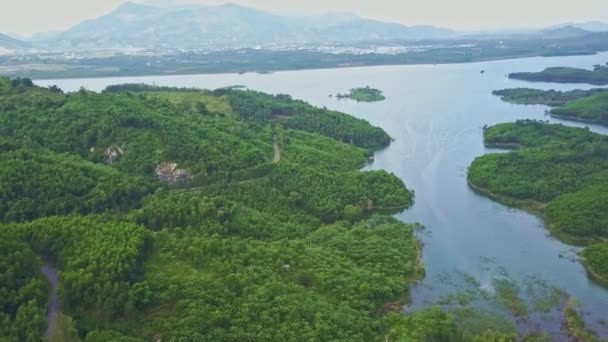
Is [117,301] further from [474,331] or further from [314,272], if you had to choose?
[474,331]

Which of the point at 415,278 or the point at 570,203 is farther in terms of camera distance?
the point at 570,203

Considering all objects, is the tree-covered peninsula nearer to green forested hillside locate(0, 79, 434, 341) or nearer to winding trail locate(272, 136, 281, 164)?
green forested hillside locate(0, 79, 434, 341)

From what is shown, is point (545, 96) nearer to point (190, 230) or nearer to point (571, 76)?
point (571, 76)

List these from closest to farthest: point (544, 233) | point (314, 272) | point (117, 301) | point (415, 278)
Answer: point (117, 301) → point (314, 272) → point (415, 278) → point (544, 233)

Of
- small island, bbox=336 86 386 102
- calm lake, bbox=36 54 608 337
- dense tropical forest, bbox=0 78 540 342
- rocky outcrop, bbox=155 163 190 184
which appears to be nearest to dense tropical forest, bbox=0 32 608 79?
calm lake, bbox=36 54 608 337

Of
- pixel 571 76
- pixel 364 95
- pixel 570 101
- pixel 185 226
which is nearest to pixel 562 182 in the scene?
pixel 185 226

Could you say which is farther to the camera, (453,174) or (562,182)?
(453,174)

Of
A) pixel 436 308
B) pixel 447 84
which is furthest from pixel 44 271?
pixel 447 84
